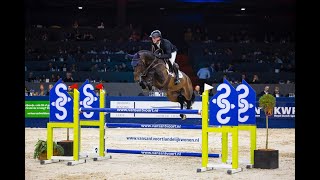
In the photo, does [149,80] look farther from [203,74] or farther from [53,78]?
[53,78]

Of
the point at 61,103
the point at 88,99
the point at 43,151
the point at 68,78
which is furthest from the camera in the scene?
the point at 68,78

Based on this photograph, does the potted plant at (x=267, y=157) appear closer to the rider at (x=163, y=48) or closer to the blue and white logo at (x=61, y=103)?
the rider at (x=163, y=48)

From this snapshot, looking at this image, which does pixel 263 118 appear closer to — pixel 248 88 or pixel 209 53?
pixel 209 53

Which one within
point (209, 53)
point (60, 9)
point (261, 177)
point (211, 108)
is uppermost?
point (60, 9)

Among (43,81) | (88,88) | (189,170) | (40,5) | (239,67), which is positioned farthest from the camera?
(40,5)

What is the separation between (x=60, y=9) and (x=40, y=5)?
3.51ft

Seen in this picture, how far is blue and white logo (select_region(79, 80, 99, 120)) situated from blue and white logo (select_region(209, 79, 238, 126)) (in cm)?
270

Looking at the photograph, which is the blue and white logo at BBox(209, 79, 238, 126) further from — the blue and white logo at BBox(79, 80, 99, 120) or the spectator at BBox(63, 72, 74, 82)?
the spectator at BBox(63, 72, 74, 82)

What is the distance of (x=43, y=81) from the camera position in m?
21.5

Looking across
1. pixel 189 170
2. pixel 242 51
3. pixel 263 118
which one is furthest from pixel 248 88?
pixel 242 51

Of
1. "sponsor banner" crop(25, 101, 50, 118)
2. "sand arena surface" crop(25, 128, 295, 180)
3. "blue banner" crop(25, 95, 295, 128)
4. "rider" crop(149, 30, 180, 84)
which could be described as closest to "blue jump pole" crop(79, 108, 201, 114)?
"rider" crop(149, 30, 180, 84)

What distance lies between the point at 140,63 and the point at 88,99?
2559 mm

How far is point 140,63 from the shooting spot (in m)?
8.64

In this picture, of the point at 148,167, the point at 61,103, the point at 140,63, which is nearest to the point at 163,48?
the point at 140,63
